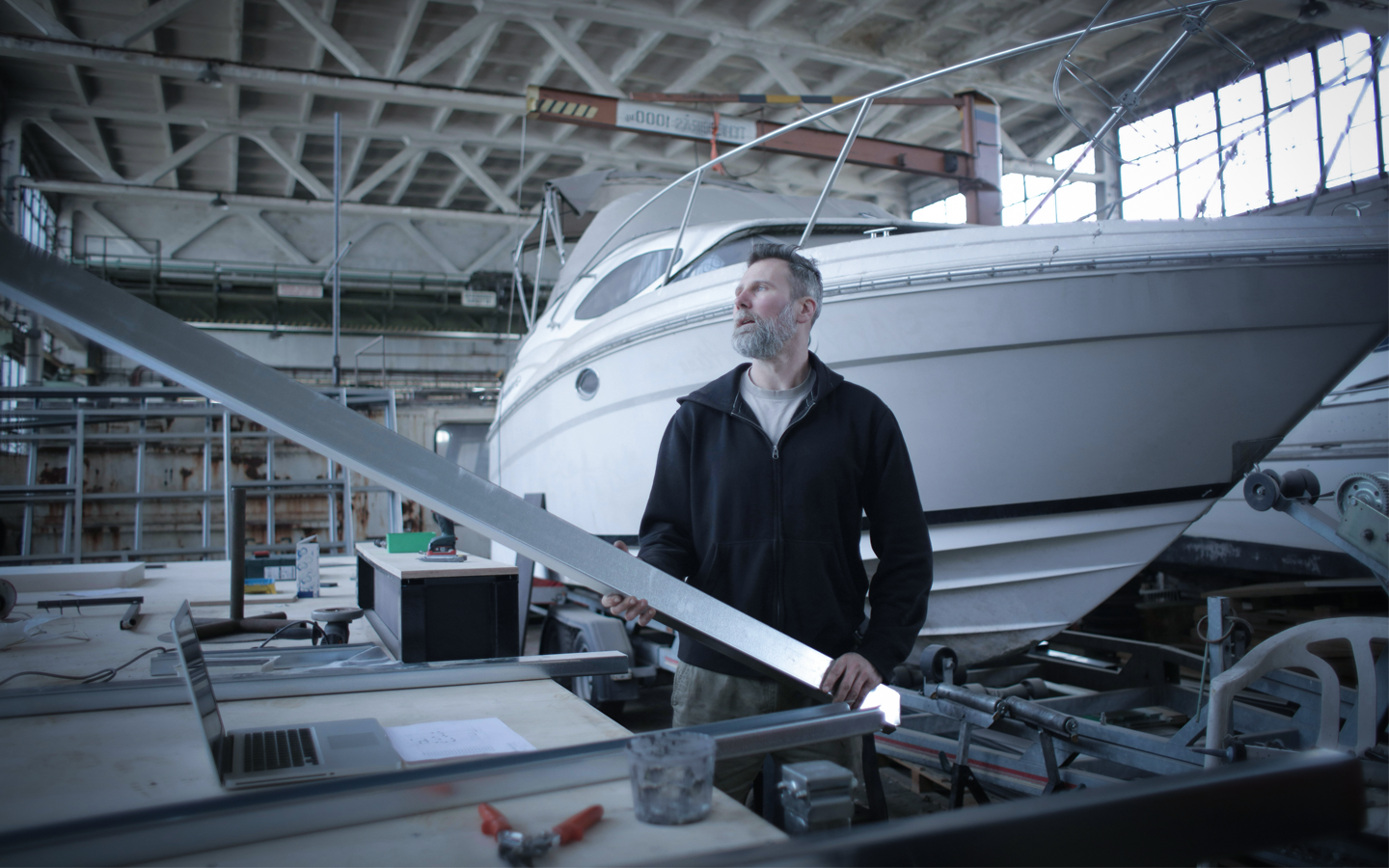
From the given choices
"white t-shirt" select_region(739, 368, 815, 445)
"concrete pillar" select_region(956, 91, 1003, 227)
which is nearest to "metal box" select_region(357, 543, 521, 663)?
"white t-shirt" select_region(739, 368, 815, 445)

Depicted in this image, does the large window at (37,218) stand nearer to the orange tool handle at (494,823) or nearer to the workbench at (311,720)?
the workbench at (311,720)

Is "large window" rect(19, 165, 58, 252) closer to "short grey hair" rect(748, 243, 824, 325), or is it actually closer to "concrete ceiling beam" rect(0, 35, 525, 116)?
"concrete ceiling beam" rect(0, 35, 525, 116)

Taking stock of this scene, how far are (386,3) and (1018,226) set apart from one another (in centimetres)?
1152

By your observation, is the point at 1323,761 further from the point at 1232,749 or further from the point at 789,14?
the point at 789,14

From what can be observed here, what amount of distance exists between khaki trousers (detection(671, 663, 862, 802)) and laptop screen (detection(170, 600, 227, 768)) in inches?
36.3

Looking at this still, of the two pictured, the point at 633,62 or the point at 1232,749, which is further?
the point at 633,62

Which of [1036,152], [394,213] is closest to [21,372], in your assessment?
[394,213]

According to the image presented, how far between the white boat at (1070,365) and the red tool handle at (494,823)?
2.87 m

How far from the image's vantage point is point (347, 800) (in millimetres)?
780

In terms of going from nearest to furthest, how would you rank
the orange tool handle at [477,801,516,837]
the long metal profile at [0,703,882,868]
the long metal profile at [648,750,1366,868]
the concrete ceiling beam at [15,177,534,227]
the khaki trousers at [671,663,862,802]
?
Answer: the long metal profile at [648,750,1366,868] < the long metal profile at [0,703,882,868] < the orange tool handle at [477,801,516,837] < the khaki trousers at [671,663,862,802] < the concrete ceiling beam at [15,177,534,227]

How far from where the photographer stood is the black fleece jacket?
1657mm

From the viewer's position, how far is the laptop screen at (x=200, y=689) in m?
0.97

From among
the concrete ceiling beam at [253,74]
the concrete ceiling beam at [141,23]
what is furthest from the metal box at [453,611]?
the concrete ceiling beam at [141,23]

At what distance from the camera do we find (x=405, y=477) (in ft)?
3.06
